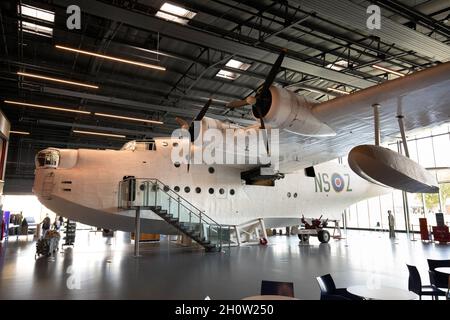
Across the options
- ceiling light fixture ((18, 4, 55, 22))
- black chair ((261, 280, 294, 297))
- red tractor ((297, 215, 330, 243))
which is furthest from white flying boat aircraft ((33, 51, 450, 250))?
ceiling light fixture ((18, 4, 55, 22))

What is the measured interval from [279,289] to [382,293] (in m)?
1.30

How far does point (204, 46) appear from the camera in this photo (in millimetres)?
10633

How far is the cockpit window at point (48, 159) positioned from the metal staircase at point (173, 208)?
2.39 metres

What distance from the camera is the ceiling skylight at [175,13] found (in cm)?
948

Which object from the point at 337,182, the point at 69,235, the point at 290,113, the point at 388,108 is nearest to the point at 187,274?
the point at 290,113

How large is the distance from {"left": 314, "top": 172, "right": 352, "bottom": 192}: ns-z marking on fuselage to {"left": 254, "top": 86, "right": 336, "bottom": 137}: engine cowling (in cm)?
903

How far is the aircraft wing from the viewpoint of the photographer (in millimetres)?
5875

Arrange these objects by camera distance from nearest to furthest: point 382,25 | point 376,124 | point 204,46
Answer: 1. point 376,124
2. point 382,25
3. point 204,46

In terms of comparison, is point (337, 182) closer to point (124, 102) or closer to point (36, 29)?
point (124, 102)

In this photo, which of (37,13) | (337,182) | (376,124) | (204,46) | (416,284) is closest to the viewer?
(416,284)

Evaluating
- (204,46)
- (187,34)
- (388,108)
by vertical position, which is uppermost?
(204,46)

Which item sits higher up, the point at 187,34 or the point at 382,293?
the point at 187,34
